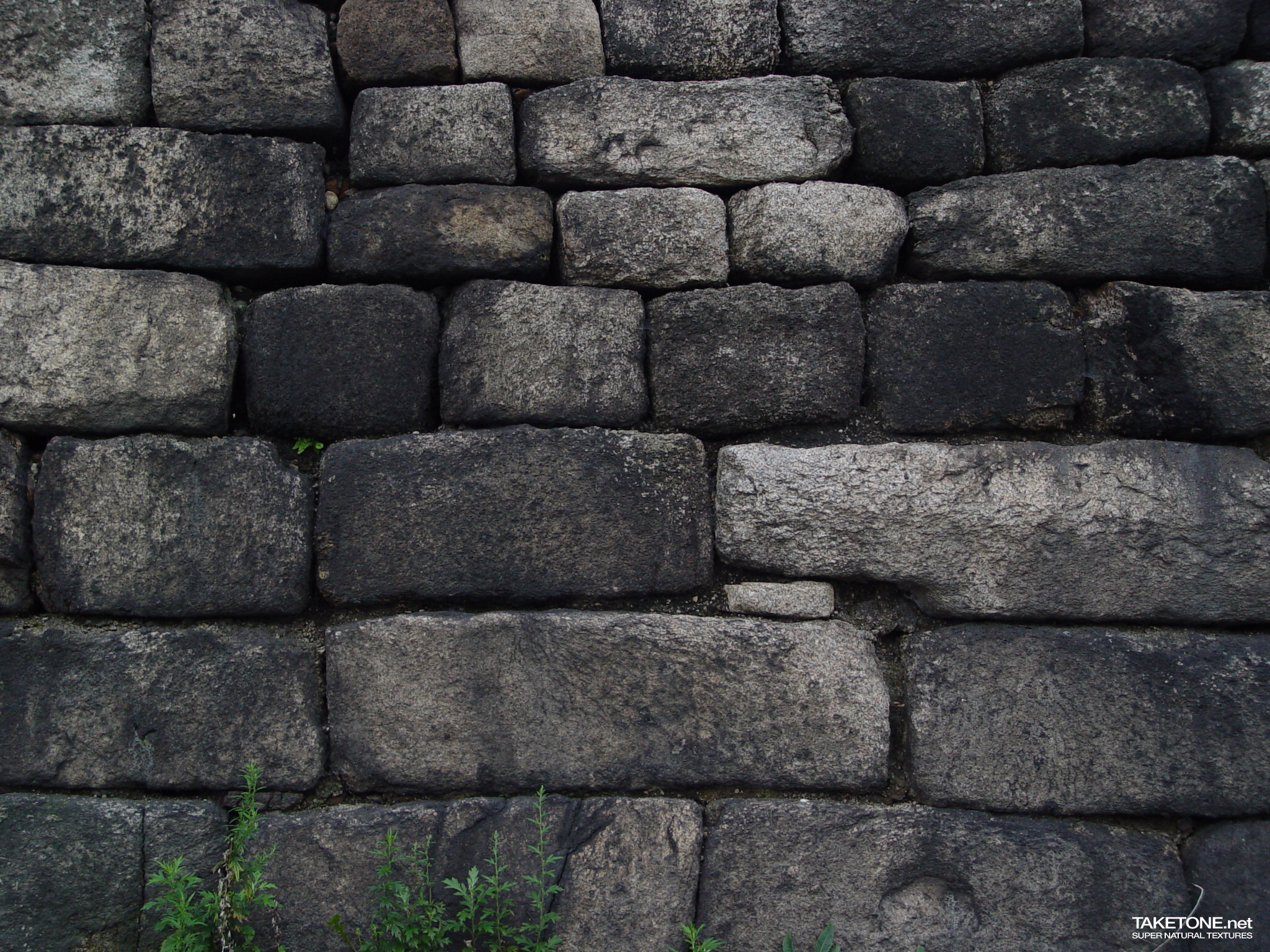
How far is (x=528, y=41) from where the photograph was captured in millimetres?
2643

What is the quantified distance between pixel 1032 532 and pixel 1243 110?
1.52 metres

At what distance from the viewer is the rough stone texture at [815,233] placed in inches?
100

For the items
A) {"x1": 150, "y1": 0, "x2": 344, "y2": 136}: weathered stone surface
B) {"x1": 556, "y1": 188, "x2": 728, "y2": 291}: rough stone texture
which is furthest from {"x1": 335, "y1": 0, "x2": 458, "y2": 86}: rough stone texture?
{"x1": 556, "y1": 188, "x2": 728, "y2": 291}: rough stone texture

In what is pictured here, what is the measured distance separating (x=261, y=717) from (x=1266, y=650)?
269 cm

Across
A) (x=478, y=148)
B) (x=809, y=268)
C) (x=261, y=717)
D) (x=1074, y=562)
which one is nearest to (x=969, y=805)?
(x=1074, y=562)

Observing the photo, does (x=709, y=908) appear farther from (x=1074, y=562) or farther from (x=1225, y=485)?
(x=1225, y=485)

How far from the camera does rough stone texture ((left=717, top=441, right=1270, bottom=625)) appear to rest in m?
2.35

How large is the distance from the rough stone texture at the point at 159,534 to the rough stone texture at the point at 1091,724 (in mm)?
1775

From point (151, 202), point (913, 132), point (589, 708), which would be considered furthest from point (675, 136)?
point (589, 708)

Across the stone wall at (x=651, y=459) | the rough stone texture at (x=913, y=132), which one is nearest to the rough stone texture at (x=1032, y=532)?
the stone wall at (x=651, y=459)

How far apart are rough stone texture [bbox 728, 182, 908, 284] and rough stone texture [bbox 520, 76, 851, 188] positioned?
0.30ft

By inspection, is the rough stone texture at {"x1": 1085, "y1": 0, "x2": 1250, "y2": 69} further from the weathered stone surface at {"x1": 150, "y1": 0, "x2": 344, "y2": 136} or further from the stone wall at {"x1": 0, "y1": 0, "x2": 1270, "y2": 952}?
the weathered stone surface at {"x1": 150, "y1": 0, "x2": 344, "y2": 136}

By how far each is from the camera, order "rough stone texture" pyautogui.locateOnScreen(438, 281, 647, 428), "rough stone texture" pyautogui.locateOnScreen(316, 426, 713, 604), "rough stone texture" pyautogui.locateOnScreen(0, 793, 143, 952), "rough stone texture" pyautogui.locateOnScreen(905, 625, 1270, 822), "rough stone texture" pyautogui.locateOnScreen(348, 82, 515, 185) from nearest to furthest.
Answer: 1. "rough stone texture" pyautogui.locateOnScreen(0, 793, 143, 952)
2. "rough stone texture" pyautogui.locateOnScreen(905, 625, 1270, 822)
3. "rough stone texture" pyautogui.locateOnScreen(316, 426, 713, 604)
4. "rough stone texture" pyautogui.locateOnScreen(438, 281, 647, 428)
5. "rough stone texture" pyautogui.locateOnScreen(348, 82, 515, 185)

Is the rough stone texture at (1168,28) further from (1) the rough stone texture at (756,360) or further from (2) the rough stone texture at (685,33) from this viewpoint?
(1) the rough stone texture at (756,360)
